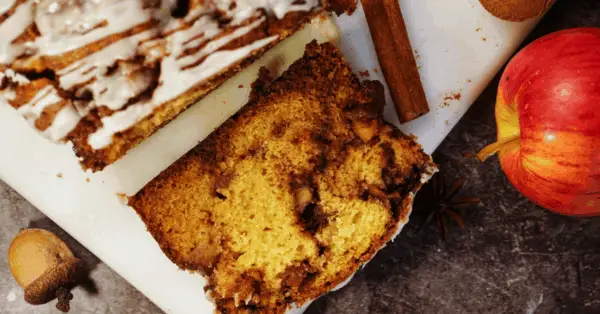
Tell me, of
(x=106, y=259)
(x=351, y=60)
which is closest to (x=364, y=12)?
(x=351, y=60)

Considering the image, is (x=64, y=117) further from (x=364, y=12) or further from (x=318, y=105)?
(x=364, y=12)

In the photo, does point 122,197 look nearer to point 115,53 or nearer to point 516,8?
point 115,53

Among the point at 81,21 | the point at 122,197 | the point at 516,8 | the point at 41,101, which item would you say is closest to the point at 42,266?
the point at 122,197

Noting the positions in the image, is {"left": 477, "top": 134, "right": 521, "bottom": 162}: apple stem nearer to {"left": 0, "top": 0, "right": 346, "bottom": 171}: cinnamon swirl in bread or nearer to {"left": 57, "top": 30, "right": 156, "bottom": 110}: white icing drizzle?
{"left": 0, "top": 0, "right": 346, "bottom": 171}: cinnamon swirl in bread

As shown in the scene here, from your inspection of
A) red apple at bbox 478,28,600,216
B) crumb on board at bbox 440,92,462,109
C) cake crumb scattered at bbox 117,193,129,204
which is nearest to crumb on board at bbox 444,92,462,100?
crumb on board at bbox 440,92,462,109

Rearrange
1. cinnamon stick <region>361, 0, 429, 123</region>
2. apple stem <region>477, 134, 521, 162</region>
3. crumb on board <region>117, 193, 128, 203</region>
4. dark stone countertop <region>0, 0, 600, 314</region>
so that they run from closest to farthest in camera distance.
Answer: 1. apple stem <region>477, 134, 521, 162</region>
2. cinnamon stick <region>361, 0, 429, 123</region>
3. crumb on board <region>117, 193, 128, 203</region>
4. dark stone countertop <region>0, 0, 600, 314</region>

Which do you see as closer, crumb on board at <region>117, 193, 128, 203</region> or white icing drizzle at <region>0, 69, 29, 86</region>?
white icing drizzle at <region>0, 69, 29, 86</region>
